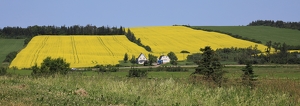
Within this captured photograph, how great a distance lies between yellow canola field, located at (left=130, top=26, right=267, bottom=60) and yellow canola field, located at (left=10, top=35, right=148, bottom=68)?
5.33m

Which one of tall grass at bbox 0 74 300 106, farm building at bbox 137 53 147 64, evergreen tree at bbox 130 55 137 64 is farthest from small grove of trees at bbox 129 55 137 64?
tall grass at bbox 0 74 300 106

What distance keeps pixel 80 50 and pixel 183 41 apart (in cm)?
2717

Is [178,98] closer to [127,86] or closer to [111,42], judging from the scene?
[127,86]

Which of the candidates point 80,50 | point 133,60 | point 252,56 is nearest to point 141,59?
point 133,60

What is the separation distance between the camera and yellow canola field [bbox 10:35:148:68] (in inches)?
2379

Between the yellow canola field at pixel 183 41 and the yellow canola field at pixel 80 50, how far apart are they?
17.5 ft

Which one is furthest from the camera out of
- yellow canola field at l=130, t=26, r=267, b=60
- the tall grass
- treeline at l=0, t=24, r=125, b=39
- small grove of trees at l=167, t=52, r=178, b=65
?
treeline at l=0, t=24, r=125, b=39

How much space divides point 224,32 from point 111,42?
1397 inches

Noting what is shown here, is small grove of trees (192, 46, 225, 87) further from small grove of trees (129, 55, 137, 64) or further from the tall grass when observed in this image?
small grove of trees (129, 55, 137, 64)

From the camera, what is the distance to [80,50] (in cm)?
7375

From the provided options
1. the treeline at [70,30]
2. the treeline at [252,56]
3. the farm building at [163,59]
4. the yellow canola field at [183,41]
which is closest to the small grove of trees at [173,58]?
the farm building at [163,59]

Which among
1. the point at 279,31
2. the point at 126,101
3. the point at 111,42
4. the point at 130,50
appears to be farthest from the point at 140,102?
the point at 279,31

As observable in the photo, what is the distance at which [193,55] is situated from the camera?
224 ft

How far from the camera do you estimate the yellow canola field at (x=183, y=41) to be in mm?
79875
